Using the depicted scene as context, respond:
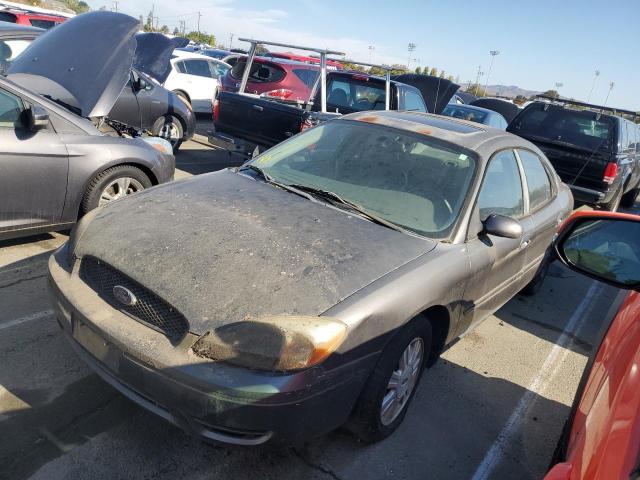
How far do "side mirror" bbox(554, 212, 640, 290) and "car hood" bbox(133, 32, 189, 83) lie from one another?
224 inches

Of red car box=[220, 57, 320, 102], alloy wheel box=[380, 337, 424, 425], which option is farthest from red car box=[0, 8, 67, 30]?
alloy wheel box=[380, 337, 424, 425]

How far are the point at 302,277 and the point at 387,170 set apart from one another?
128 centimetres

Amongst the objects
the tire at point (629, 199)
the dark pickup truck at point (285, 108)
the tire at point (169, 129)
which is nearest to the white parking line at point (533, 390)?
the dark pickup truck at point (285, 108)

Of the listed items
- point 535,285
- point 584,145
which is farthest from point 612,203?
point 535,285

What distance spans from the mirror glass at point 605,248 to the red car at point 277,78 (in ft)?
27.7

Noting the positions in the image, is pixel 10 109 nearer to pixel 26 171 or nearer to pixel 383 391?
pixel 26 171

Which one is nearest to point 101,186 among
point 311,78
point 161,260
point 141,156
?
point 141,156

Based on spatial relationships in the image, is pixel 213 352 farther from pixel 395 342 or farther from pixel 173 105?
pixel 173 105

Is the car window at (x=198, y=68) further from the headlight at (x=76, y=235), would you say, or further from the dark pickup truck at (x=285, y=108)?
the headlight at (x=76, y=235)

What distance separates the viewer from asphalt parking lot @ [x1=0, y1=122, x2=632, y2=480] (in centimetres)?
241

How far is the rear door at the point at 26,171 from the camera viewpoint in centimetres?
390

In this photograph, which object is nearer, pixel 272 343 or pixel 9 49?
pixel 272 343

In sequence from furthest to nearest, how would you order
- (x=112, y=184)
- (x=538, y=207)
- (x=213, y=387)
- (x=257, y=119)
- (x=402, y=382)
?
1. (x=257, y=119)
2. (x=112, y=184)
3. (x=538, y=207)
4. (x=402, y=382)
5. (x=213, y=387)

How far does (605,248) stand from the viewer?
7.61 ft
